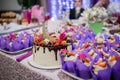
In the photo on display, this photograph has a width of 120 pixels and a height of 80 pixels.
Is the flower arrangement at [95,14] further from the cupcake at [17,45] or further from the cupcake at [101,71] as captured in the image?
the cupcake at [101,71]

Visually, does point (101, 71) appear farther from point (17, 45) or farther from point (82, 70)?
point (17, 45)

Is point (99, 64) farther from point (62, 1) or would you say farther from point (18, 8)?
point (18, 8)

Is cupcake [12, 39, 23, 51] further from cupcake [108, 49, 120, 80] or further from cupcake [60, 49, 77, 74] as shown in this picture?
cupcake [108, 49, 120, 80]

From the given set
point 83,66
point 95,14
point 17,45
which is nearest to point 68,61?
point 83,66

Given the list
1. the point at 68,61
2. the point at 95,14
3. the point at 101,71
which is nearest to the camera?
the point at 101,71

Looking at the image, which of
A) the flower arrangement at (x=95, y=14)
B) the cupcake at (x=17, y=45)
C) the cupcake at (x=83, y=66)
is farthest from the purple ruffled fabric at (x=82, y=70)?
the flower arrangement at (x=95, y=14)

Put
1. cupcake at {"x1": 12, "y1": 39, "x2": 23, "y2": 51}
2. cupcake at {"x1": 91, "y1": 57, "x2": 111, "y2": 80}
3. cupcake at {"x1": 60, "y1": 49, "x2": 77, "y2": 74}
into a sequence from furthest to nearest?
cupcake at {"x1": 12, "y1": 39, "x2": 23, "y2": 51}
cupcake at {"x1": 60, "y1": 49, "x2": 77, "y2": 74}
cupcake at {"x1": 91, "y1": 57, "x2": 111, "y2": 80}

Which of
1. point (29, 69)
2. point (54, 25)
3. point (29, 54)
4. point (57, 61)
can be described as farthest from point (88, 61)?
point (54, 25)

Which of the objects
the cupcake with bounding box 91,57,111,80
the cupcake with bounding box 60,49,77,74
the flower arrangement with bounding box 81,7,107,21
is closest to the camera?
the cupcake with bounding box 91,57,111,80

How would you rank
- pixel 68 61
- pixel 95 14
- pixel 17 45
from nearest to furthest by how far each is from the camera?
pixel 68 61 < pixel 17 45 < pixel 95 14

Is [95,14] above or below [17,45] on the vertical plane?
above

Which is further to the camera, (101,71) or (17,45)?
(17,45)

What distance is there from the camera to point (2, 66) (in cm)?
142

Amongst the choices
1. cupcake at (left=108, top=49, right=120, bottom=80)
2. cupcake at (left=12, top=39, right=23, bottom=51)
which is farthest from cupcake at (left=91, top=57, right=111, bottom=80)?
cupcake at (left=12, top=39, right=23, bottom=51)
